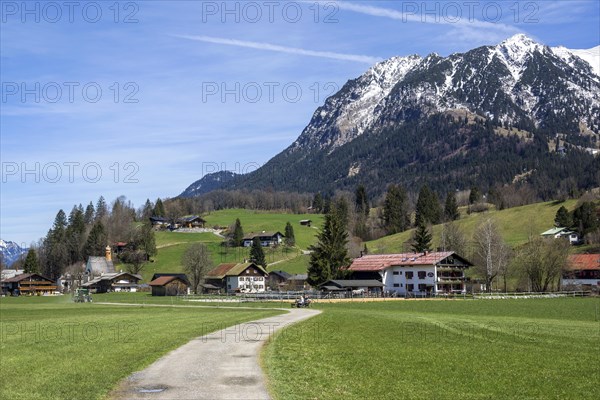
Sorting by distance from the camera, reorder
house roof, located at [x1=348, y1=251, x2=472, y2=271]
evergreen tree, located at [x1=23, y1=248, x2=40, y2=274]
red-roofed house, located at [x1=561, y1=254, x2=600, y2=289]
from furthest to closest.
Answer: evergreen tree, located at [x1=23, y1=248, x2=40, y2=274]
red-roofed house, located at [x1=561, y1=254, x2=600, y2=289]
house roof, located at [x1=348, y1=251, x2=472, y2=271]

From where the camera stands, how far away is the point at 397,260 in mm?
125812

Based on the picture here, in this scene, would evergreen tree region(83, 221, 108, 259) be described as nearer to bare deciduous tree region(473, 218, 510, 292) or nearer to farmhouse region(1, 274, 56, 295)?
farmhouse region(1, 274, 56, 295)

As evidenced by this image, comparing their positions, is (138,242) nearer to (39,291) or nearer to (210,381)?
(39,291)

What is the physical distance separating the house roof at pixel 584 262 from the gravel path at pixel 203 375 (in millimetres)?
112344

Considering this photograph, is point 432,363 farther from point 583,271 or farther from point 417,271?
point 583,271

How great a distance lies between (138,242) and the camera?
7436 inches

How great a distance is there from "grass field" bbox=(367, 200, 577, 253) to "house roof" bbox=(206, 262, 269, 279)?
40.9m

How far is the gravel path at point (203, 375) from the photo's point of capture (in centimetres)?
1738

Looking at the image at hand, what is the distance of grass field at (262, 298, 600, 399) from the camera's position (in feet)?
62.0

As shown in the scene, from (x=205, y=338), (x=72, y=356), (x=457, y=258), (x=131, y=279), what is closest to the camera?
(x=72, y=356)

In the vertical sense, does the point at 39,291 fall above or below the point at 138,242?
below

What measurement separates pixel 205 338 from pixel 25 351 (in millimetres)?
8388

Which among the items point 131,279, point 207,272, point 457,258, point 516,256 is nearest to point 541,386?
point 457,258

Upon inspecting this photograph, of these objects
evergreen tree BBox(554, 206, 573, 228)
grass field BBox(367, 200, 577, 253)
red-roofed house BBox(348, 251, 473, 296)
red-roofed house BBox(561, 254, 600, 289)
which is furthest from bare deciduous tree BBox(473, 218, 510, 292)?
evergreen tree BBox(554, 206, 573, 228)
